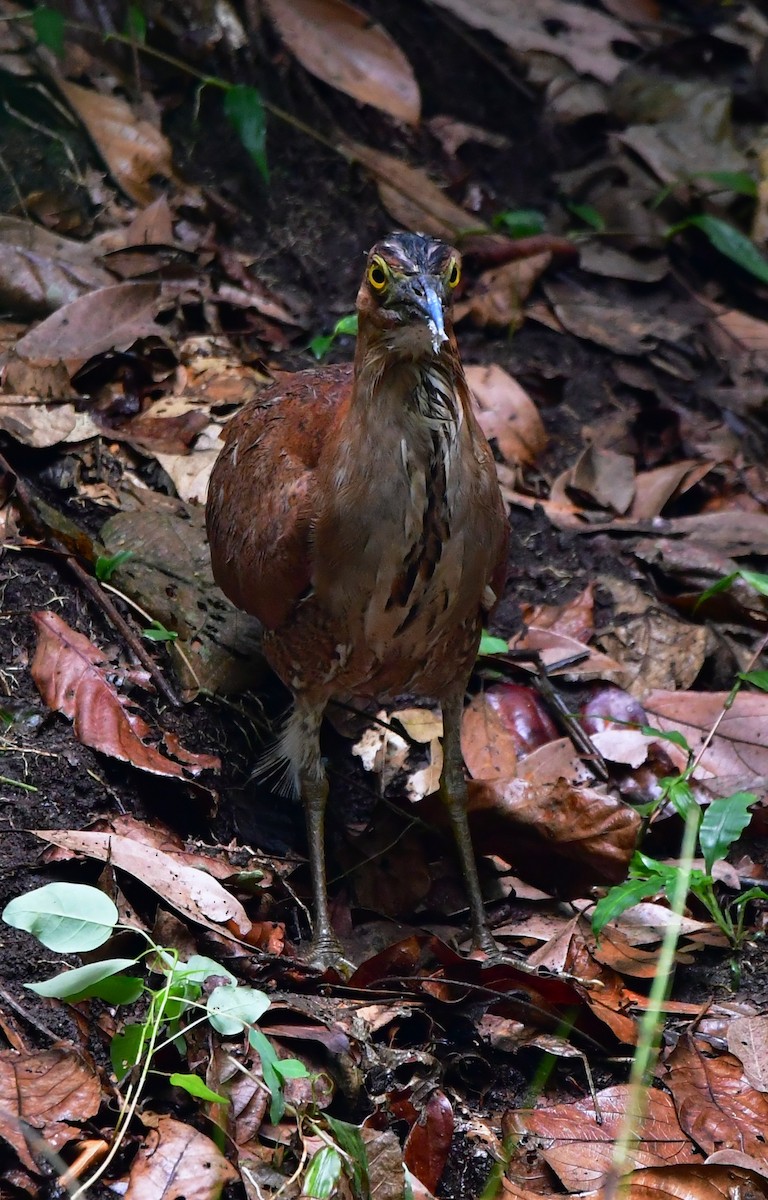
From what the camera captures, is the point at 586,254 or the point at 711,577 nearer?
the point at 711,577

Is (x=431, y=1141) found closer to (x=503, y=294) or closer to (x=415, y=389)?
(x=415, y=389)

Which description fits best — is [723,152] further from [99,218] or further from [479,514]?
[479,514]

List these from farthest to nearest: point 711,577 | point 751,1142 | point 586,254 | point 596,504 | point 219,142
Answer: point 586,254
point 219,142
point 596,504
point 711,577
point 751,1142

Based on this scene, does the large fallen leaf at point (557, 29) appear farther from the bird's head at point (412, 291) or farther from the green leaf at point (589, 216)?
the bird's head at point (412, 291)

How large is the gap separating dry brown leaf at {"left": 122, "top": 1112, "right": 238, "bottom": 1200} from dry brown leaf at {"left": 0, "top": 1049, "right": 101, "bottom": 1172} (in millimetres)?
161

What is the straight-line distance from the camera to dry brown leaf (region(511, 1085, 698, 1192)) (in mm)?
3350

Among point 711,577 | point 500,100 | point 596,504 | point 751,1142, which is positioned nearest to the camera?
point 751,1142

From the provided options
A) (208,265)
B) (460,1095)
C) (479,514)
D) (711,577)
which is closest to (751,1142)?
(460,1095)

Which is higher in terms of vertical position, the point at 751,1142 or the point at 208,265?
the point at 208,265

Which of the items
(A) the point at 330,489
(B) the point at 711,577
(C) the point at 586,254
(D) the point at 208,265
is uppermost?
(A) the point at 330,489

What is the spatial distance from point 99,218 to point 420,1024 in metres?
4.41

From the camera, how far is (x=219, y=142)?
697cm

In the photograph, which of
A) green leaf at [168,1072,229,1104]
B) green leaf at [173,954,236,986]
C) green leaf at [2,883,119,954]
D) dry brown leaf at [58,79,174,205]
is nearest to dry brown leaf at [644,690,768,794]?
green leaf at [173,954,236,986]

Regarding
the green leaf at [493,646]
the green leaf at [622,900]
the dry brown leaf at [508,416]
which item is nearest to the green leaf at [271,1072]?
the green leaf at [622,900]
